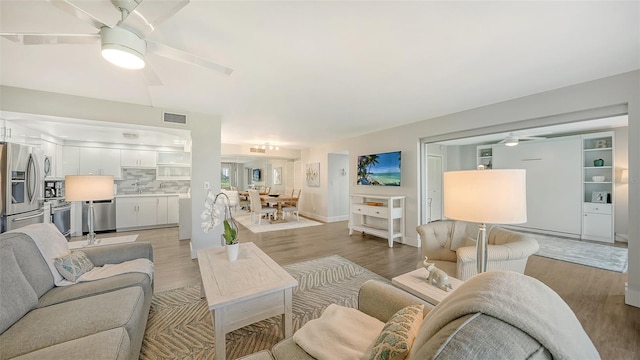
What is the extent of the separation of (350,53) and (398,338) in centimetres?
205

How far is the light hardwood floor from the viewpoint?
6.30 ft

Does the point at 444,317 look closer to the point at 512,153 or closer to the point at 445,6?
the point at 445,6

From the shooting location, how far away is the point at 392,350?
79 cm

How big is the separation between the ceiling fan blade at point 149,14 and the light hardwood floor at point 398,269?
2.59 meters

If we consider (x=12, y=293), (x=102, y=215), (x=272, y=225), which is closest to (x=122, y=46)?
(x=12, y=293)

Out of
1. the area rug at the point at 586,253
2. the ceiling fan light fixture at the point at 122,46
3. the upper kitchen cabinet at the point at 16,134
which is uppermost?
the ceiling fan light fixture at the point at 122,46

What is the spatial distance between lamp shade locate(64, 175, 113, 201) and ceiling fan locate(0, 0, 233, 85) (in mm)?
1271

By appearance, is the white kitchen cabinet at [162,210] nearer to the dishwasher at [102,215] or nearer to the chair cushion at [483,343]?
the dishwasher at [102,215]

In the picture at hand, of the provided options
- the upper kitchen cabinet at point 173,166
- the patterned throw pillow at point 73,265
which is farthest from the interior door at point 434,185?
the patterned throw pillow at point 73,265

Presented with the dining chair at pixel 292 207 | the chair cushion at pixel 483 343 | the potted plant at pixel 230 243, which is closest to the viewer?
the chair cushion at pixel 483 343

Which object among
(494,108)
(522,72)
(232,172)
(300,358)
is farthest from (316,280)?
(232,172)

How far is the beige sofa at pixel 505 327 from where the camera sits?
503mm

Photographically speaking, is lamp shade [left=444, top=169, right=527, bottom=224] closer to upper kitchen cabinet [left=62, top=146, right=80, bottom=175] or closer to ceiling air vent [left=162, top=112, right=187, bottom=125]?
ceiling air vent [left=162, top=112, right=187, bottom=125]

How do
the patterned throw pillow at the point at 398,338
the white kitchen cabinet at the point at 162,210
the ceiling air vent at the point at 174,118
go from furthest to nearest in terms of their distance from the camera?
the white kitchen cabinet at the point at 162,210
the ceiling air vent at the point at 174,118
the patterned throw pillow at the point at 398,338
